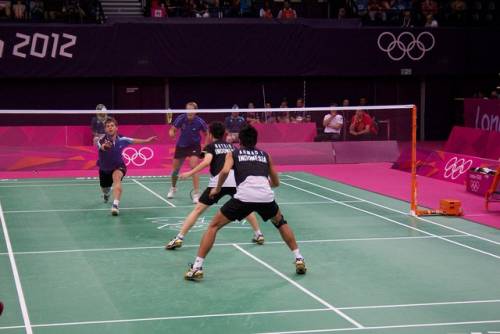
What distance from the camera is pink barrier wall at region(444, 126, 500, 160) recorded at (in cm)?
2727

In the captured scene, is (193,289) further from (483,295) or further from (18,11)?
(18,11)

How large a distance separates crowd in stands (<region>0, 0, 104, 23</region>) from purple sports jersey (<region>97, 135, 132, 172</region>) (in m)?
15.5

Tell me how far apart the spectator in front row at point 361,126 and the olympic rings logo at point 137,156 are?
21.9ft

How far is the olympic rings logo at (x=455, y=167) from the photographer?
930 inches

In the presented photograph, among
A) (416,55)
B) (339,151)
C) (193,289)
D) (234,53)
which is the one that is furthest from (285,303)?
(416,55)

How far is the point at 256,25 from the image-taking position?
33875 millimetres

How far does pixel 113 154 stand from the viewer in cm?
1856

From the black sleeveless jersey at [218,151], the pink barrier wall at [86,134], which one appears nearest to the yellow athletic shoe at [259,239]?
the black sleeveless jersey at [218,151]

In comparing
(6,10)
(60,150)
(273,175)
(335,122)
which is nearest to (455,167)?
(335,122)

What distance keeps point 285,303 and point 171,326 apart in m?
1.71

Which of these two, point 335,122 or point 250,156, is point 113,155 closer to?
point 250,156

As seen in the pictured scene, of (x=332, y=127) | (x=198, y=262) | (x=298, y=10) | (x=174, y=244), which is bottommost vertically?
(x=174, y=244)

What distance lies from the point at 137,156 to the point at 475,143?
1077 cm

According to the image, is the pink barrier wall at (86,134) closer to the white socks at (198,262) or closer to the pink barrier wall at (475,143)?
the pink barrier wall at (475,143)
